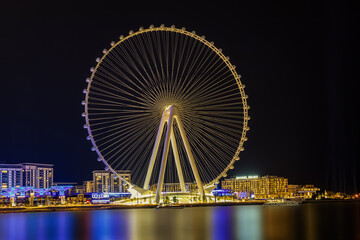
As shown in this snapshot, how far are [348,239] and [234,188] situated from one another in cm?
13800

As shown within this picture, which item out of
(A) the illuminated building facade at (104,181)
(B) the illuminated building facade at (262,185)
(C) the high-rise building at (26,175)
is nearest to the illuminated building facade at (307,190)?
(B) the illuminated building facade at (262,185)

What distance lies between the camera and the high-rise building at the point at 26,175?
148587mm

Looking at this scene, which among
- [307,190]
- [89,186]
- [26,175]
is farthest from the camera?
[89,186]

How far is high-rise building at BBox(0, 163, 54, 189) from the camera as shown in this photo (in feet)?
487

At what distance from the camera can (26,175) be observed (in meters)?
158

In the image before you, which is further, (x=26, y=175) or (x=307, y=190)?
(x=26, y=175)

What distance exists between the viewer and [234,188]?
539ft

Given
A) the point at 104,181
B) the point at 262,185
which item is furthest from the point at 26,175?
the point at 262,185

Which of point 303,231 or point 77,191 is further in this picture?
point 77,191

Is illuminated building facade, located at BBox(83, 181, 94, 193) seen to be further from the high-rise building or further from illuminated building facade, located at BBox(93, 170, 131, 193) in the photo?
the high-rise building

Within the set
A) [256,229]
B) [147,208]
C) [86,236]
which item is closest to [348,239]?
[256,229]

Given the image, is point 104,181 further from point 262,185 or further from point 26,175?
point 262,185

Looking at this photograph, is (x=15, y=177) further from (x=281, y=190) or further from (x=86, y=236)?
(x=86, y=236)

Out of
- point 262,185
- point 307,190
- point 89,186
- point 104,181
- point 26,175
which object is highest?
point 26,175
